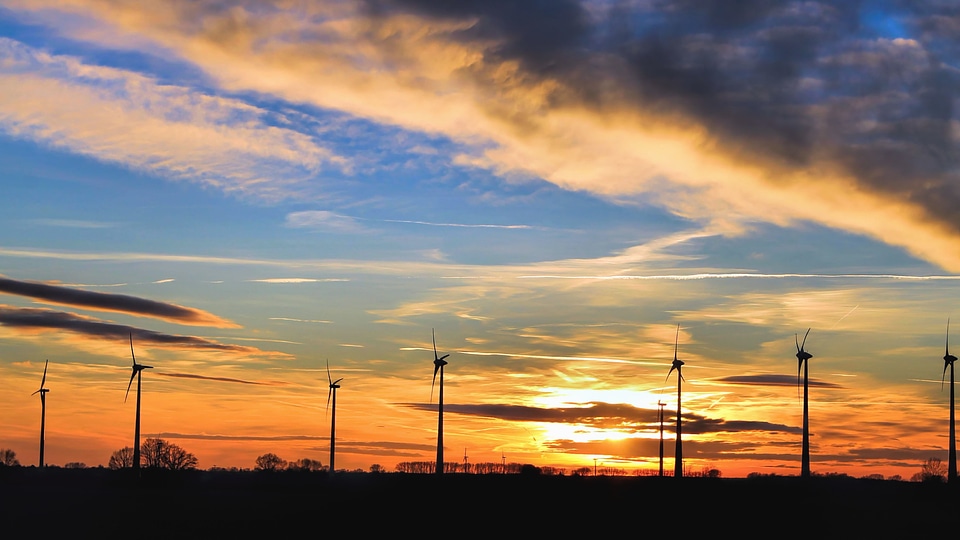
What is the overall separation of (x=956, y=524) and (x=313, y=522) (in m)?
64.4

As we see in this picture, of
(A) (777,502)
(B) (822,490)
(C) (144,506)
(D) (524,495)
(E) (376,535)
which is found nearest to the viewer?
(E) (376,535)

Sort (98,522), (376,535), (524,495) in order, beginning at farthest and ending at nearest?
1. (524,495)
2. (98,522)
3. (376,535)

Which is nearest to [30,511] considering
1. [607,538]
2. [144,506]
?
[144,506]

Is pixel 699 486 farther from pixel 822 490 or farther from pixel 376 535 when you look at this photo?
pixel 376 535

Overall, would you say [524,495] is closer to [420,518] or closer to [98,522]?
[420,518]

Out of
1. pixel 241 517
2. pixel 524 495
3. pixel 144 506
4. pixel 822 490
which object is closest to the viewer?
pixel 241 517

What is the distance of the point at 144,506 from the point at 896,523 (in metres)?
81.9

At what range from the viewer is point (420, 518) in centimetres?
10369

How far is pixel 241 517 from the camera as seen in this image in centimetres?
10306

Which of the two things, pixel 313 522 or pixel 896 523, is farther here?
pixel 896 523

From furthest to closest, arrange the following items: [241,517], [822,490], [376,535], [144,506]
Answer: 1. [822,490]
2. [144,506]
3. [241,517]
4. [376,535]

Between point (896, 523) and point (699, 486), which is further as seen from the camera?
point (699, 486)

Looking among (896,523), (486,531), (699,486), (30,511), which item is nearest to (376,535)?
(486,531)

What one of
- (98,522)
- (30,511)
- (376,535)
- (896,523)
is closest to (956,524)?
(896,523)
